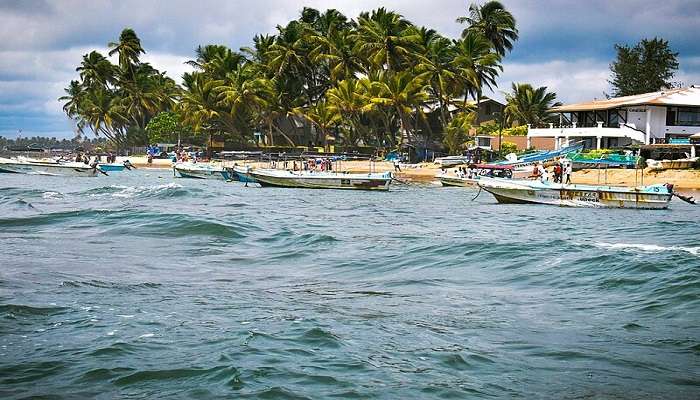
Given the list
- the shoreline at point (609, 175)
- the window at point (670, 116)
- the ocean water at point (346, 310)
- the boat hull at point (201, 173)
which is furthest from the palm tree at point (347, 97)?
the ocean water at point (346, 310)

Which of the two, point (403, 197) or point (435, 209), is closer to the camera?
point (435, 209)

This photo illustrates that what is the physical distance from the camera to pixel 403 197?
42.8 meters

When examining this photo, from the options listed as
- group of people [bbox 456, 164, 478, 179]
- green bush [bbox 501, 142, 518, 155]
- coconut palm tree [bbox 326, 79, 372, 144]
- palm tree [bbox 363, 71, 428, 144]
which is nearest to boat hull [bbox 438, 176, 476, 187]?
group of people [bbox 456, 164, 478, 179]

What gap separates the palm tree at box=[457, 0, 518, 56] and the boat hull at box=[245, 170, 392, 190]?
3450cm

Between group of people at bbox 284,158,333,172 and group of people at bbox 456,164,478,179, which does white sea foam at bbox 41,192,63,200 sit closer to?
group of people at bbox 284,158,333,172

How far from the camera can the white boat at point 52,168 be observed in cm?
6000

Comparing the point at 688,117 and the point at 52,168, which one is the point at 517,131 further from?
the point at 52,168

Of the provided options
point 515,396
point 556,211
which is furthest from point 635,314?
point 556,211

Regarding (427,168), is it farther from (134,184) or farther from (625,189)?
(625,189)

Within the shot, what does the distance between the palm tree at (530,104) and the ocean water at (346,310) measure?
46.6 metres

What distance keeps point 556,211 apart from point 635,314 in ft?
65.9

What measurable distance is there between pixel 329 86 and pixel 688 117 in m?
36.9

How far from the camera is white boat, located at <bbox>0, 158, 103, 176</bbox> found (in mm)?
60000

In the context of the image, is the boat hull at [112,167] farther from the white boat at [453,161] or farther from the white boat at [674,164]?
the white boat at [674,164]
